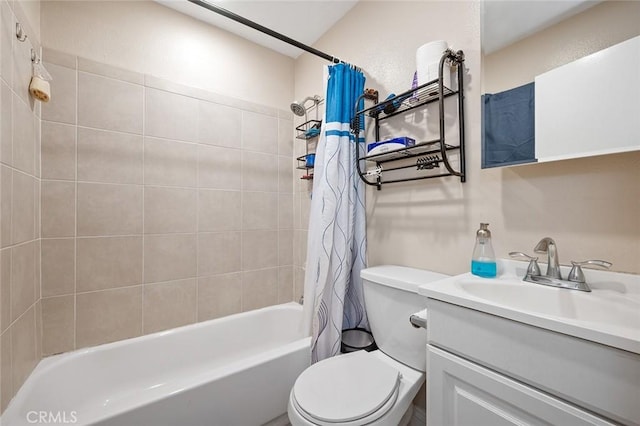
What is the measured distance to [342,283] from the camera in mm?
1478

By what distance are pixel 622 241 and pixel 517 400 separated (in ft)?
1.94

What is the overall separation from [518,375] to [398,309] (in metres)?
0.52

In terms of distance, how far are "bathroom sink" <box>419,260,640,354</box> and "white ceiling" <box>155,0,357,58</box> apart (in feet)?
5.89

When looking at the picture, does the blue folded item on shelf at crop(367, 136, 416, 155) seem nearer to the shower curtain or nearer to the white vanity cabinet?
the shower curtain

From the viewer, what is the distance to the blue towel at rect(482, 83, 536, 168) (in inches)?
38.1

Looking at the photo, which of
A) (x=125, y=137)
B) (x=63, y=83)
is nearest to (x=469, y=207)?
(x=125, y=137)

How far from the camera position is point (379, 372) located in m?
1.09

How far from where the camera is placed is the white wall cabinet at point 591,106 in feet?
2.51

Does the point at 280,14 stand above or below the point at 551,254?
above

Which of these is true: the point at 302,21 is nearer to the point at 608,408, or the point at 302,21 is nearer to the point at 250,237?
the point at 250,237

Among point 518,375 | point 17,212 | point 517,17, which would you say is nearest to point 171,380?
point 17,212

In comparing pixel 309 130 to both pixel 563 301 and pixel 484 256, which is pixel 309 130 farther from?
pixel 563 301

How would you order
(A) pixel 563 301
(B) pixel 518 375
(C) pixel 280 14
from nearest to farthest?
(B) pixel 518 375
(A) pixel 563 301
(C) pixel 280 14

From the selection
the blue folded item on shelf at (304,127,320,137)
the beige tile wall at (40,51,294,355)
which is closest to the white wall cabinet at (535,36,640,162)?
the blue folded item on shelf at (304,127,320,137)
